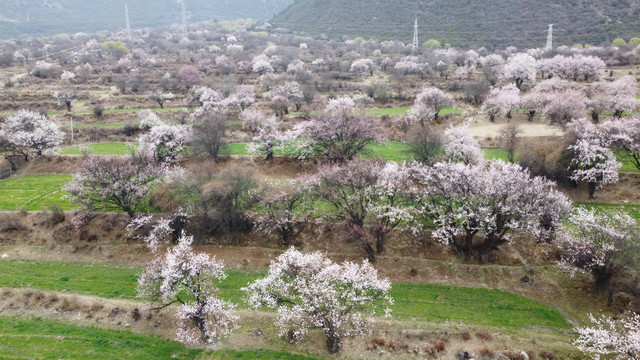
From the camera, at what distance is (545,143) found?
1946 inches

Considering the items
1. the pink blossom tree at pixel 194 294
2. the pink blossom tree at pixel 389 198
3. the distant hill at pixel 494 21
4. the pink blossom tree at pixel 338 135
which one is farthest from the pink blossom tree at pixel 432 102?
the distant hill at pixel 494 21

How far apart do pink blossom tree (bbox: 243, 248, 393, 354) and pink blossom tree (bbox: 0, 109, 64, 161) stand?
47.3 metres

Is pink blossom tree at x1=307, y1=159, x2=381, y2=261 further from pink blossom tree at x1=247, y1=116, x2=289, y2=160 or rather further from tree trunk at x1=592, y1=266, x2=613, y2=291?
tree trunk at x1=592, y1=266, x2=613, y2=291

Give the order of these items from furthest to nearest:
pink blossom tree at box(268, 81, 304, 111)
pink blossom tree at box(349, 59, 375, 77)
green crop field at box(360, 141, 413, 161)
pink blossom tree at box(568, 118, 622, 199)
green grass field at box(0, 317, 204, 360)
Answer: pink blossom tree at box(349, 59, 375, 77) < pink blossom tree at box(268, 81, 304, 111) < green crop field at box(360, 141, 413, 161) < pink blossom tree at box(568, 118, 622, 199) < green grass field at box(0, 317, 204, 360)

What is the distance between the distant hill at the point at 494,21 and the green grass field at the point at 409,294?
11735 cm

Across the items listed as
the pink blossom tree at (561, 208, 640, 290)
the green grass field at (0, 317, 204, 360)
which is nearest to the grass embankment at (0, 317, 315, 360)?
the green grass field at (0, 317, 204, 360)

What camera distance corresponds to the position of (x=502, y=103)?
63250mm

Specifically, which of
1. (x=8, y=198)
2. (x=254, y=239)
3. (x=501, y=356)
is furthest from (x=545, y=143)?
(x=8, y=198)

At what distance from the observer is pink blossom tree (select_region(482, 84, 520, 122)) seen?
2490 inches

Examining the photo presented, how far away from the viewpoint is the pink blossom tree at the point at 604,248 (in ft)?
90.1

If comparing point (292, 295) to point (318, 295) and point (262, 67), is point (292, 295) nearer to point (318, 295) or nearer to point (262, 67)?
point (318, 295)

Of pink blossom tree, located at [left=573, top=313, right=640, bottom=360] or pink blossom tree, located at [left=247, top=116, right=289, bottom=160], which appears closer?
pink blossom tree, located at [left=573, top=313, right=640, bottom=360]

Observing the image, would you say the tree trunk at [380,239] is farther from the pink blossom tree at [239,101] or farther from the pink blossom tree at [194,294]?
the pink blossom tree at [239,101]

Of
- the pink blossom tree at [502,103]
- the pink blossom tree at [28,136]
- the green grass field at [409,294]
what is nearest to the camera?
the green grass field at [409,294]
